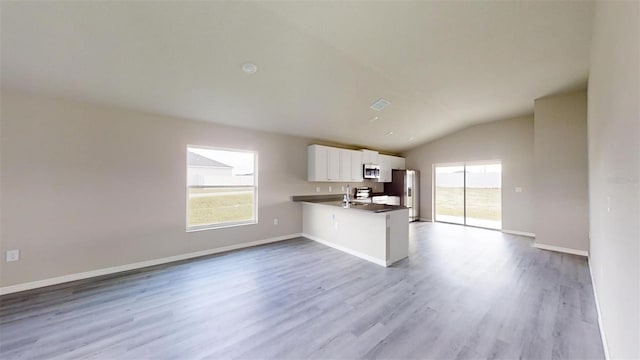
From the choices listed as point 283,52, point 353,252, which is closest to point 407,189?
point 353,252

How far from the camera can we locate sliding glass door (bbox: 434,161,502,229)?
621cm

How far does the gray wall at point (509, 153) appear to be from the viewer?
554 centimetres

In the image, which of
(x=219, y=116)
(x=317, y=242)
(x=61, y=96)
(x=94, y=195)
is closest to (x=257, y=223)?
(x=317, y=242)

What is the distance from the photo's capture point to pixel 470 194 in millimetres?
6629

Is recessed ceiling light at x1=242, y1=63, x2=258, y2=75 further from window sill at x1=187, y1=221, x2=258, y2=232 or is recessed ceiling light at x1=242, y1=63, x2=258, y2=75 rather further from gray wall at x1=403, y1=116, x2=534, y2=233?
gray wall at x1=403, y1=116, x2=534, y2=233

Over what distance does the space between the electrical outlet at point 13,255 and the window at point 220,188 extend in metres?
1.85

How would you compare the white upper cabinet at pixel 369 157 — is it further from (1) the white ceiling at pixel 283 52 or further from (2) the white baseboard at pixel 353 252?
(2) the white baseboard at pixel 353 252

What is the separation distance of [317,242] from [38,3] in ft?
15.4

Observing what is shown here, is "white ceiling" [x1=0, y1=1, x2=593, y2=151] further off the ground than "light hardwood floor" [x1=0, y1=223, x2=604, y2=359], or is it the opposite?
"white ceiling" [x1=0, y1=1, x2=593, y2=151]

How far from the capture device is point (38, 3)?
190 cm

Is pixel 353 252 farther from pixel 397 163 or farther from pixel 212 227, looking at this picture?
pixel 397 163

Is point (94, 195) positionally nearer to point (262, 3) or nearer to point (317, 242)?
point (262, 3)

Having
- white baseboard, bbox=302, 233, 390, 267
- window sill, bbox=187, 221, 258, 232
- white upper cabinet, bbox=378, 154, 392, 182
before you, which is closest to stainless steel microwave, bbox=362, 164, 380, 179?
white upper cabinet, bbox=378, 154, 392, 182

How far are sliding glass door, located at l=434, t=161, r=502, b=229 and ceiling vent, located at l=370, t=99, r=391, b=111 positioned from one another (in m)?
3.81
